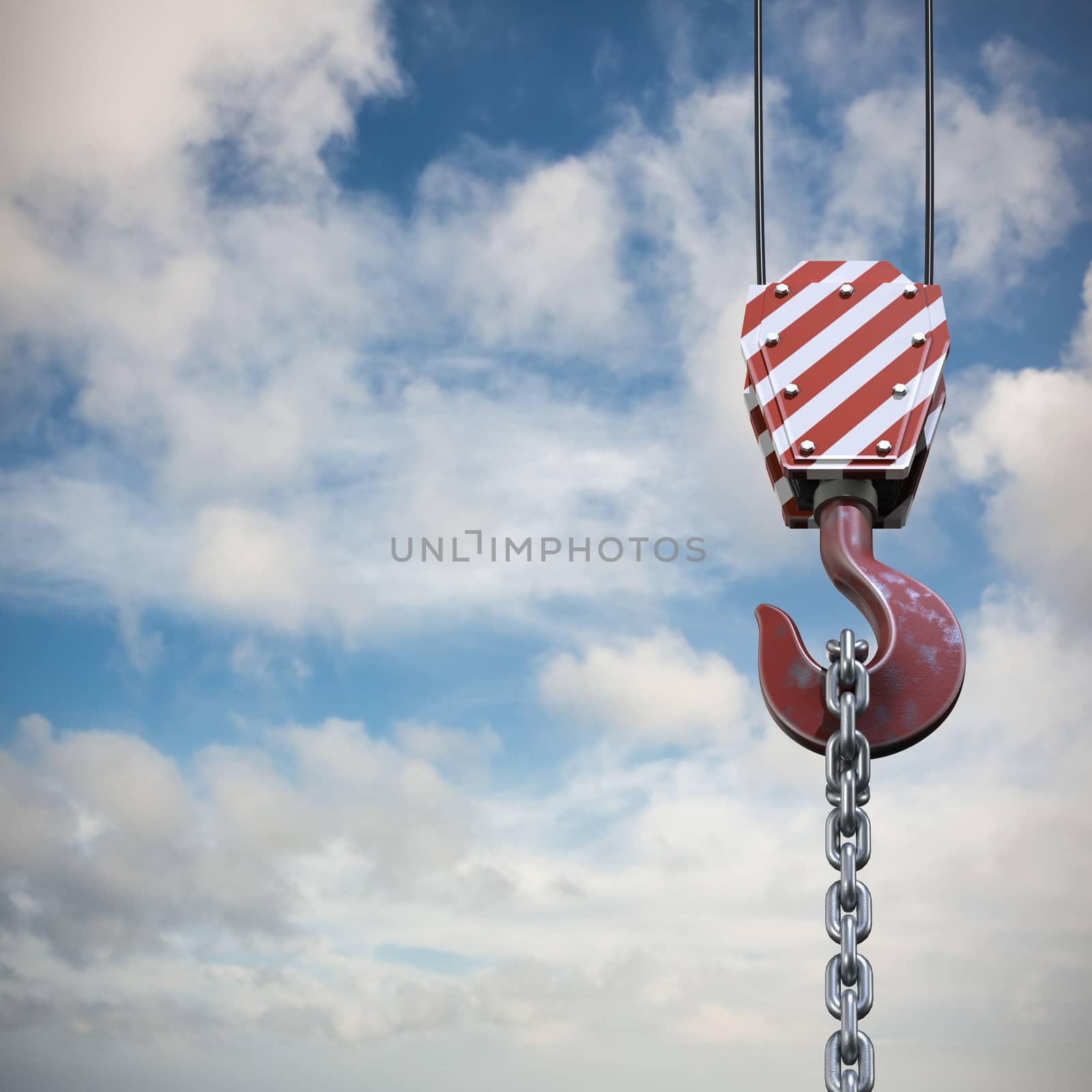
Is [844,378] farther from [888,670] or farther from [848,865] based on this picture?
[848,865]

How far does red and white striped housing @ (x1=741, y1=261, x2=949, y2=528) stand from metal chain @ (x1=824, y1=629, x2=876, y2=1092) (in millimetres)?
788

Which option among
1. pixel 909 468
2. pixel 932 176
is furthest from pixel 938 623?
pixel 932 176

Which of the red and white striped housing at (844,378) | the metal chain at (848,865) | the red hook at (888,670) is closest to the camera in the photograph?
the metal chain at (848,865)

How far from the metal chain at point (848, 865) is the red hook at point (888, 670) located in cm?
30

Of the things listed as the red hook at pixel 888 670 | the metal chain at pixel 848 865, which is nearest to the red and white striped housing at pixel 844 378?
the red hook at pixel 888 670

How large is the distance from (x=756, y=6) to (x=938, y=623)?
2075 mm

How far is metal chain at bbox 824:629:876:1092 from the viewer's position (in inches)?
86.6

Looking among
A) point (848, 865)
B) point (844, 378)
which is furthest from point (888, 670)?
point (844, 378)

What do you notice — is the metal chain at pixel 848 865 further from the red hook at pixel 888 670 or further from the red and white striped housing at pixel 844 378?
the red and white striped housing at pixel 844 378

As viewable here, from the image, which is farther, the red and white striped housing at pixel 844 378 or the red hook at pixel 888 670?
the red and white striped housing at pixel 844 378

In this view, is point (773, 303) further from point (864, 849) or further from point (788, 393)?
point (864, 849)

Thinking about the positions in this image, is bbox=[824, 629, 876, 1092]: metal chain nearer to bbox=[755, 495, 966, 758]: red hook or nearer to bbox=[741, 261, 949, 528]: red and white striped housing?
bbox=[755, 495, 966, 758]: red hook

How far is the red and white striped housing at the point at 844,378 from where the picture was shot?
3.11 m

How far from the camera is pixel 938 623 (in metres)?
2.84
